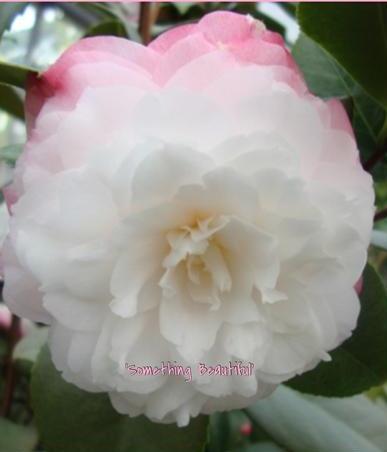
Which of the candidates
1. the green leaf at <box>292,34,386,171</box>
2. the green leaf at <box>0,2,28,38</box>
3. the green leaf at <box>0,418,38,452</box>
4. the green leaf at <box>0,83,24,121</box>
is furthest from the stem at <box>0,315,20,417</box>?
the green leaf at <box>292,34,386,171</box>

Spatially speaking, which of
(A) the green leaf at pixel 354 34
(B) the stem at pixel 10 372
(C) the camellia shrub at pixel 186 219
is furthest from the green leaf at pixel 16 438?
(A) the green leaf at pixel 354 34

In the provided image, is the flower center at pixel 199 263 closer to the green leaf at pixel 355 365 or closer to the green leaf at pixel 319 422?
the green leaf at pixel 355 365

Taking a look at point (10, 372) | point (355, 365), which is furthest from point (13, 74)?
point (10, 372)

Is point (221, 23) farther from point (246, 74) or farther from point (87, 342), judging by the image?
point (87, 342)

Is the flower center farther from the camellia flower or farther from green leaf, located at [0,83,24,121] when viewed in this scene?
green leaf, located at [0,83,24,121]

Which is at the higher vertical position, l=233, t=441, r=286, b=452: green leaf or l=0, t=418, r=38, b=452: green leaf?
l=233, t=441, r=286, b=452: green leaf

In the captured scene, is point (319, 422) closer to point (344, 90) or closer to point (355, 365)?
point (355, 365)
